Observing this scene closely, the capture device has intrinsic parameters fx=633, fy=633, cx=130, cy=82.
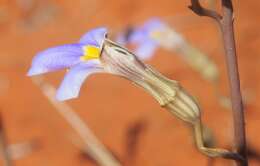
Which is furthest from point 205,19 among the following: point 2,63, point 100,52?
point 100,52

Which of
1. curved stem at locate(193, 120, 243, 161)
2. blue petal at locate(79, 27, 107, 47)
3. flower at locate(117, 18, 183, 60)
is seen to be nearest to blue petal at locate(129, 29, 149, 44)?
flower at locate(117, 18, 183, 60)

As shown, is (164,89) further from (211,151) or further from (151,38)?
(151,38)

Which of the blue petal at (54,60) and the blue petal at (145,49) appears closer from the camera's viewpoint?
the blue petal at (54,60)

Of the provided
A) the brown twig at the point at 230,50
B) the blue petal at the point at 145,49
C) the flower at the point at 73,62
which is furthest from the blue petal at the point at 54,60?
the blue petal at the point at 145,49

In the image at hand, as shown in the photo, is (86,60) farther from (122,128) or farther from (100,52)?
(122,128)

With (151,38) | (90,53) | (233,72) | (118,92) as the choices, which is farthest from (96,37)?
(118,92)

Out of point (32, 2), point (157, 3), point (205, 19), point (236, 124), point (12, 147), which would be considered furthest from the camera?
point (32, 2)

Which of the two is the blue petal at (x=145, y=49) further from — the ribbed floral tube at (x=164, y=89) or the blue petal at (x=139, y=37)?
the ribbed floral tube at (x=164, y=89)
